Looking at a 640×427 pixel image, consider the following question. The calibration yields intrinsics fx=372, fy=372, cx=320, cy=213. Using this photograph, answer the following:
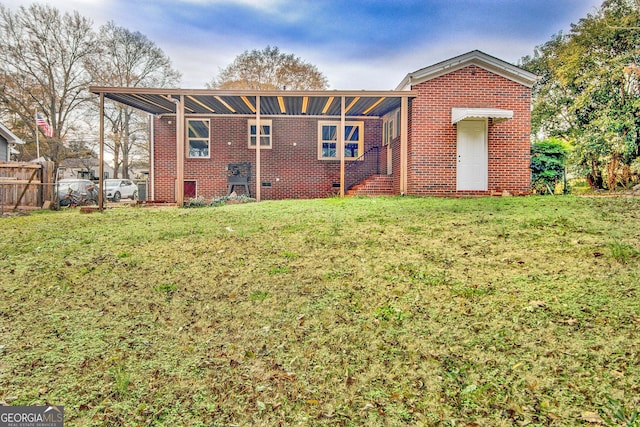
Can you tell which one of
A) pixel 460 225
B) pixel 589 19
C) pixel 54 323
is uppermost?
pixel 589 19

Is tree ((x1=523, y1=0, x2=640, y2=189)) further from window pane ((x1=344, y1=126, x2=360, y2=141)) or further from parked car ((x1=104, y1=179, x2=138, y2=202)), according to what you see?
parked car ((x1=104, y1=179, x2=138, y2=202))

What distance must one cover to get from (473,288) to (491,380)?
1282 mm

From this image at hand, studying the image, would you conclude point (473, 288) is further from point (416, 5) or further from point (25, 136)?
point (25, 136)

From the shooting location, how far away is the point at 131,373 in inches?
101

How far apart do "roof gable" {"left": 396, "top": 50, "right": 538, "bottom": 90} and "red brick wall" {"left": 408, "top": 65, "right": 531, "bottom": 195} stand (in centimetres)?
14

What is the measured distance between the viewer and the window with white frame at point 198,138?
14.3m

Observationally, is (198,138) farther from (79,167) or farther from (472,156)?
(79,167)

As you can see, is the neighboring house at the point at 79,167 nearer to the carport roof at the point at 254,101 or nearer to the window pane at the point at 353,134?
the carport roof at the point at 254,101

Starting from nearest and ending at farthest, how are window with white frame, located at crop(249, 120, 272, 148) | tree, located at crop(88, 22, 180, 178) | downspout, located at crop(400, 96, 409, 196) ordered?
downspout, located at crop(400, 96, 409, 196) → window with white frame, located at crop(249, 120, 272, 148) → tree, located at crop(88, 22, 180, 178)

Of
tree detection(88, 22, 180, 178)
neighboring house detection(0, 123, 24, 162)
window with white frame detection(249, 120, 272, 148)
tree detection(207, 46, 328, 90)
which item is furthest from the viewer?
tree detection(207, 46, 328, 90)

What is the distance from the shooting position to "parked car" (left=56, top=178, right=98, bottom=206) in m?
15.2

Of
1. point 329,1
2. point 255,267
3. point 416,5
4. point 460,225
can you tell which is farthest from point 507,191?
point 255,267

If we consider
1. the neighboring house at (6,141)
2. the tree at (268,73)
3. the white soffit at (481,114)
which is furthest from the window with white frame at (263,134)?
the tree at (268,73)

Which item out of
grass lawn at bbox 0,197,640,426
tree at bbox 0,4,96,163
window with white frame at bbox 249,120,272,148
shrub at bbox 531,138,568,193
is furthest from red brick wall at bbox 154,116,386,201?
tree at bbox 0,4,96,163
